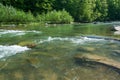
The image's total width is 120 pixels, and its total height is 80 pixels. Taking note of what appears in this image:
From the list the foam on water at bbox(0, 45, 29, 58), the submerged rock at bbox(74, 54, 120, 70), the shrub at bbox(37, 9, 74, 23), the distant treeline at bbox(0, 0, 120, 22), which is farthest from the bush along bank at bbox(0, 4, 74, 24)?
Answer: the submerged rock at bbox(74, 54, 120, 70)

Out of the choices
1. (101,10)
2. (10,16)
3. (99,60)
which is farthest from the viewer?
(101,10)

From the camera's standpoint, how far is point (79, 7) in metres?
75.2

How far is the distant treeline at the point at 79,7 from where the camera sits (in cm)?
6182

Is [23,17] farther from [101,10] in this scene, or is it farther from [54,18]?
[101,10]

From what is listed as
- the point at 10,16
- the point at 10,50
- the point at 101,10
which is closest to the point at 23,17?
the point at 10,16

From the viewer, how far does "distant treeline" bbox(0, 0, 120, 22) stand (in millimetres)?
61819

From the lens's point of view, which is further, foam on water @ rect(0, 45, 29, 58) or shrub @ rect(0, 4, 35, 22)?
shrub @ rect(0, 4, 35, 22)

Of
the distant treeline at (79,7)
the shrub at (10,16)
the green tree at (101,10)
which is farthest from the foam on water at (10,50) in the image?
the green tree at (101,10)

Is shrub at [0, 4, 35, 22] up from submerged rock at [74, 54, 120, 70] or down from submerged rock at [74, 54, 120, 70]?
up

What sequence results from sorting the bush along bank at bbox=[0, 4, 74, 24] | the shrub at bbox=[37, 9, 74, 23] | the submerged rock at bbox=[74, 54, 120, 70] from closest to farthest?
the submerged rock at bbox=[74, 54, 120, 70] < the bush along bank at bbox=[0, 4, 74, 24] < the shrub at bbox=[37, 9, 74, 23]

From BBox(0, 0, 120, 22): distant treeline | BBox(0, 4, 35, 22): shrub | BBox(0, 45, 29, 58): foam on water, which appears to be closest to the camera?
BBox(0, 45, 29, 58): foam on water

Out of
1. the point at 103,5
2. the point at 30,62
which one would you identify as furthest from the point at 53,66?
the point at 103,5

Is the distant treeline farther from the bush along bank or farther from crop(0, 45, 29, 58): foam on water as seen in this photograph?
crop(0, 45, 29, 58): foam on water

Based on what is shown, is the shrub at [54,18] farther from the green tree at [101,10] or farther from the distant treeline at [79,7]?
the green tree at [101,10]
